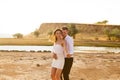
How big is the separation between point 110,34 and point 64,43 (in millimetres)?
111270

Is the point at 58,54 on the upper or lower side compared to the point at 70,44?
lower

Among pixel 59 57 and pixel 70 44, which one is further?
pixel 70 44

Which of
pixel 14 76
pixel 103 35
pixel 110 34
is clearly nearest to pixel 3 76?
pixel 14 76

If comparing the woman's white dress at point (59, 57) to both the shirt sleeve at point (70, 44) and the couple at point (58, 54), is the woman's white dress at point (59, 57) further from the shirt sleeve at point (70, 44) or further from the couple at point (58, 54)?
the shirt sleeve at point (70, 44)

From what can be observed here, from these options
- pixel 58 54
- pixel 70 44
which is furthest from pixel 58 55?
pixel 70 44

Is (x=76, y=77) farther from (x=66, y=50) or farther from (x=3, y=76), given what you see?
(x=66, y=50)

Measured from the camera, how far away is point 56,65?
9.60 metres

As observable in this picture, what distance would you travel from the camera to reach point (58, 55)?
31.7ft

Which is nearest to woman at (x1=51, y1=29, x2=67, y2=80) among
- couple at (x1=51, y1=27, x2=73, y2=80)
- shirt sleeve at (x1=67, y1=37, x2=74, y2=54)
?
couple at (x1=51, y1=27, x2=73, y2=80)

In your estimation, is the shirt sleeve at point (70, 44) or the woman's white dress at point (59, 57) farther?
the shirt sleeve at point (70, 44)

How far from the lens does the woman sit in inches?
378

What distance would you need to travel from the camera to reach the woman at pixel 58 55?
9.61 meters

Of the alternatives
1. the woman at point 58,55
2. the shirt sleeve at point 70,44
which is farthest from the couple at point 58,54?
the shirt sleeve at point 70,44

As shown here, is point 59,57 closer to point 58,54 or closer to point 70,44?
point 58,54
